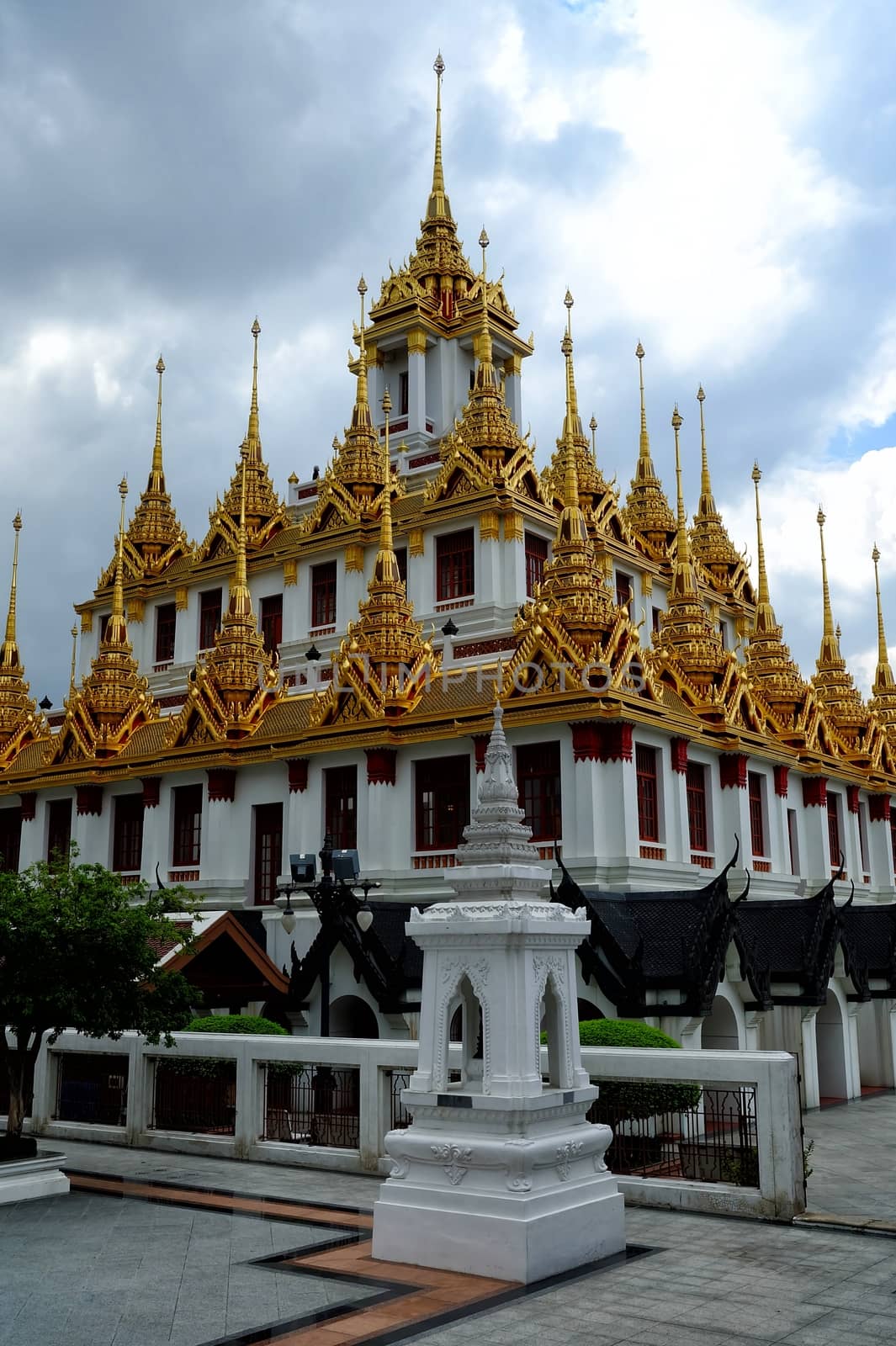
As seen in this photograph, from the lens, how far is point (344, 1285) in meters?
10.5

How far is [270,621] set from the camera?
36.1m

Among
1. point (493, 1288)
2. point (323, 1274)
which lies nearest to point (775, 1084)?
point (493, 1288)

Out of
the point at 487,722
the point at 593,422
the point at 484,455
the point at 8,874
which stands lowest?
the point at 8,874

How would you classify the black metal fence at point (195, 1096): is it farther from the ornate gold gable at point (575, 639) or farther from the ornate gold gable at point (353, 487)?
the ornate gold gable at point (353, 487)

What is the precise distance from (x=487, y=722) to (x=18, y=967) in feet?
40.1

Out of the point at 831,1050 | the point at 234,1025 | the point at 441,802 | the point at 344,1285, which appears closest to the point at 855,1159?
the point at 831,1050

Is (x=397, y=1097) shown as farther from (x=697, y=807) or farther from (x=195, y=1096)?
(x=697, y=807)

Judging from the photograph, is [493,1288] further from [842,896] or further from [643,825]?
[842,896]

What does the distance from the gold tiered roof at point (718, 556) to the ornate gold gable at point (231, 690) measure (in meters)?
18.9

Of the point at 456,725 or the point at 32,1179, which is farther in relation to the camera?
the point at 456,725

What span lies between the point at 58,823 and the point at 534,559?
14030 mm

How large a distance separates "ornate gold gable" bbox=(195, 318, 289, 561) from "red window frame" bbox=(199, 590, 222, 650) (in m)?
1.14

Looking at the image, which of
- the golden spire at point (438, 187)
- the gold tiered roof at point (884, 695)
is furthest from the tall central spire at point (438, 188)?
the gold tiered roof at point (884, 695)

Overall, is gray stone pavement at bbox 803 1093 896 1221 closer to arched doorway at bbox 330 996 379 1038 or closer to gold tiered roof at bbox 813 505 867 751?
arched doorway at bbox 330 996 379 1038
